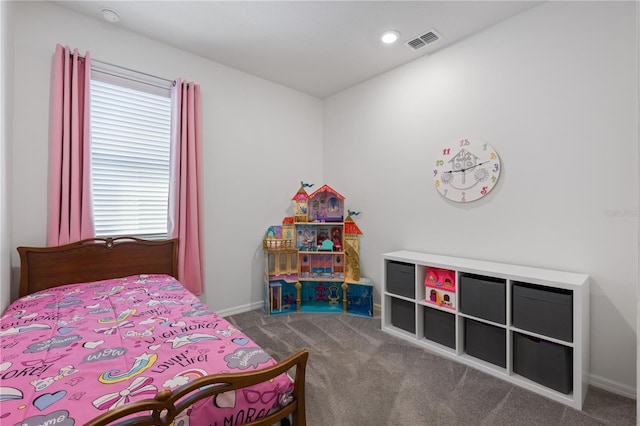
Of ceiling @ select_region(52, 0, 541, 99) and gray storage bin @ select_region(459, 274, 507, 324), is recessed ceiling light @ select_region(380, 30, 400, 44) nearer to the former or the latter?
ceiling @ select_region(52, 0, 541, 99)

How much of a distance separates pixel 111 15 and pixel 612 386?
4.30 metres

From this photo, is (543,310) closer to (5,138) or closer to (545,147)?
(545,147)

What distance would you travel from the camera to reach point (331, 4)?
2053 millimetres

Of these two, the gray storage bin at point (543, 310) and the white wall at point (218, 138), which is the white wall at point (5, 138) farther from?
the gray storage bin at point (543, 310)

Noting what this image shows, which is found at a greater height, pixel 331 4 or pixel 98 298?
pixel 331 4

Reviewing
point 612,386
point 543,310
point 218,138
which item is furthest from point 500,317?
point 218,138

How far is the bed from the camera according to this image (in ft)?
2.72

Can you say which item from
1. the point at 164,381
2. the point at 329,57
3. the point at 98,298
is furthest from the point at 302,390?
the point at 329,57

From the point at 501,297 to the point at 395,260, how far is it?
86 centimetres

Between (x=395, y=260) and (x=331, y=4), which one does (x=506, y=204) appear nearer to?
(x=395, y=260)

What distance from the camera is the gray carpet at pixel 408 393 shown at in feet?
5.06

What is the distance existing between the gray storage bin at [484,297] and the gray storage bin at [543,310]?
73mm

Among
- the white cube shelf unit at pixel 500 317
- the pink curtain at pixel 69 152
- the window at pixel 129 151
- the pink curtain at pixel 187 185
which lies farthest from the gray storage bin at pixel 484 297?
the pink curtain at pixel 69 152

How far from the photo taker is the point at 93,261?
2.17m
